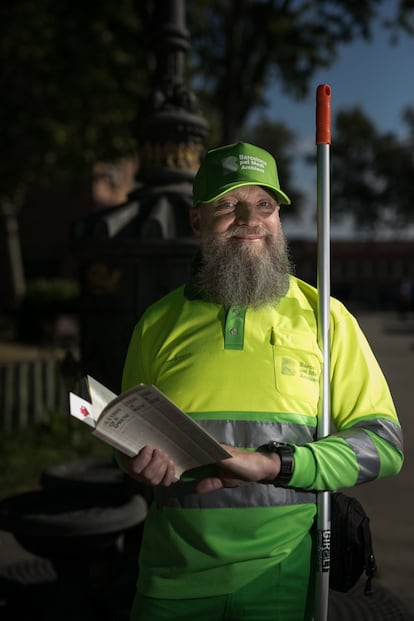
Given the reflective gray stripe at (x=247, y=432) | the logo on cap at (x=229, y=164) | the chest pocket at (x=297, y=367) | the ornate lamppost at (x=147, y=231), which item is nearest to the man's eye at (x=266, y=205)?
the logo on cap at (x=229, y=164)

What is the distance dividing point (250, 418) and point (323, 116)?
2.94ft

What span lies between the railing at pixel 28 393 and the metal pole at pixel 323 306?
262 inches

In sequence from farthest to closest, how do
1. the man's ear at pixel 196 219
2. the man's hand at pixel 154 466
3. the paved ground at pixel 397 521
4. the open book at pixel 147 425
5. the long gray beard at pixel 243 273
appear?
the paved ground at pixel 397 521 < the man's ear at pixel 196 219 < the long gray beard at pixel 243 273 < the man's hand at pixel 154 466 < the open book at pixel 147 425

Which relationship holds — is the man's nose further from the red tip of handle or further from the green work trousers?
the green work trousers

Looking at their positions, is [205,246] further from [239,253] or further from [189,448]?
[189,448]

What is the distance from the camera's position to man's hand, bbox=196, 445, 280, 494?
1.74 meters

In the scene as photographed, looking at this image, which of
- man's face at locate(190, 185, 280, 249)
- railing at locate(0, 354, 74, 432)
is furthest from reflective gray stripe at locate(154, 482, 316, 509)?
railing at locate(0, 354, 74, 432)

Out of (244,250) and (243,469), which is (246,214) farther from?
(243,469)

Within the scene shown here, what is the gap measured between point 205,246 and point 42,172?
16351 mm

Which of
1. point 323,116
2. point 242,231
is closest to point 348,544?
point 242,231

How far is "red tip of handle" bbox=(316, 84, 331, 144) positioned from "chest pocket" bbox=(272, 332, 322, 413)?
1.90 ft

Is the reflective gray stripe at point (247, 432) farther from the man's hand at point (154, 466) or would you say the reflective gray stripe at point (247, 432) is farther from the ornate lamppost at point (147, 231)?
the ornate lamppost at point (147, 231)

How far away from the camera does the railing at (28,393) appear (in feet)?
27.8

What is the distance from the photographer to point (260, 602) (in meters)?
1.96
